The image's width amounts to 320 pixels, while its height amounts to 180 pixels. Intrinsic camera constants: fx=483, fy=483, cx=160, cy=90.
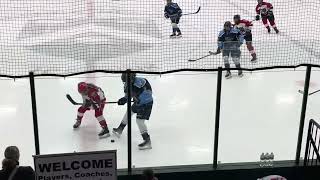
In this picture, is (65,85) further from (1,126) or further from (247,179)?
(247,179)

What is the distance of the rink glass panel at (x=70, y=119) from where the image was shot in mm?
5066

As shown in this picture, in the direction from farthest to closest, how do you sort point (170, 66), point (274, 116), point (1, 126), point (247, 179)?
point (274, 116) → point (1, 126) → point (247, 179) → point (170, 66)

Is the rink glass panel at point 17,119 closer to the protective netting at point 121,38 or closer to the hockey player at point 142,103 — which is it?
the protective netting at point 121,38

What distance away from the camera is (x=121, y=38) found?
180 inches

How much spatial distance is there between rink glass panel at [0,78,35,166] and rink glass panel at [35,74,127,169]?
14 cm

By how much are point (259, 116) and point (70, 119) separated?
2.25 meters

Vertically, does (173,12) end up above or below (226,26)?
above

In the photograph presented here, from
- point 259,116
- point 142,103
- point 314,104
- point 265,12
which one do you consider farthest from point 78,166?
point 265,12

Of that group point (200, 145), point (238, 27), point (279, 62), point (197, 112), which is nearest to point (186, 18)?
point (238, 27)

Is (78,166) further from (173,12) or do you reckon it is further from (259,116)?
(173,12)

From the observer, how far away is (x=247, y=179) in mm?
4562

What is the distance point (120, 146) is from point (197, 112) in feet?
4.06

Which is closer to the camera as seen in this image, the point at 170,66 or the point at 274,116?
the point at 170,66

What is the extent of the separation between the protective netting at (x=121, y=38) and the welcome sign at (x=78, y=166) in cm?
111
